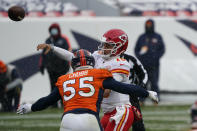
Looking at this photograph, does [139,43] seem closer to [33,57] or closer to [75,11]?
[33,57]

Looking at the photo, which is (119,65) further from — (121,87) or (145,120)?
(145,120)

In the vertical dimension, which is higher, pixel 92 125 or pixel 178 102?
pixel 92 125

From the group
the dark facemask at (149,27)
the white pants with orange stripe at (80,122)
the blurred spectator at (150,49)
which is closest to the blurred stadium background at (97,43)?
the blurred spectator at (150,49)

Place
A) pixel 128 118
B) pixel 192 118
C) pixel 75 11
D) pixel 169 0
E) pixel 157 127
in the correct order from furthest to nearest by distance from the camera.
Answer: pixel 169 0 < pixel 75 11 < pixel 157 127 < pixel 128 118 < pixel 192 118

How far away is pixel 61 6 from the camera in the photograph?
15.7 metres

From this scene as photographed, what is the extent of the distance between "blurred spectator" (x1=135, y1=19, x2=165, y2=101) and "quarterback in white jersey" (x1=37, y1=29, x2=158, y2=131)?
560 cm

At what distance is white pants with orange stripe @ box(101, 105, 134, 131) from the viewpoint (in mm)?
5164

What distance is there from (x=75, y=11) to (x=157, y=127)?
7553 mm

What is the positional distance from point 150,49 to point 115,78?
20.2ft

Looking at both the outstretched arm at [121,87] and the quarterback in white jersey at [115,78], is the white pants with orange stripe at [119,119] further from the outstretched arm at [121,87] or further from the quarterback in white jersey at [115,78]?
the outstretched arm at [121,87]

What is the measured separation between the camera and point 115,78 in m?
5.18

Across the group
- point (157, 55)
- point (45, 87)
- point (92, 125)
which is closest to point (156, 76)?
point (157, 55)

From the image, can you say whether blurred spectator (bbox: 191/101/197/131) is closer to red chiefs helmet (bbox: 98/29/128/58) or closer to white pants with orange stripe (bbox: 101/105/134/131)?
white pants with orange stripe (bbox: 101/105/134/131)

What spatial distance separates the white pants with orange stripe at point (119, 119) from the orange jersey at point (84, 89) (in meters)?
0.52
